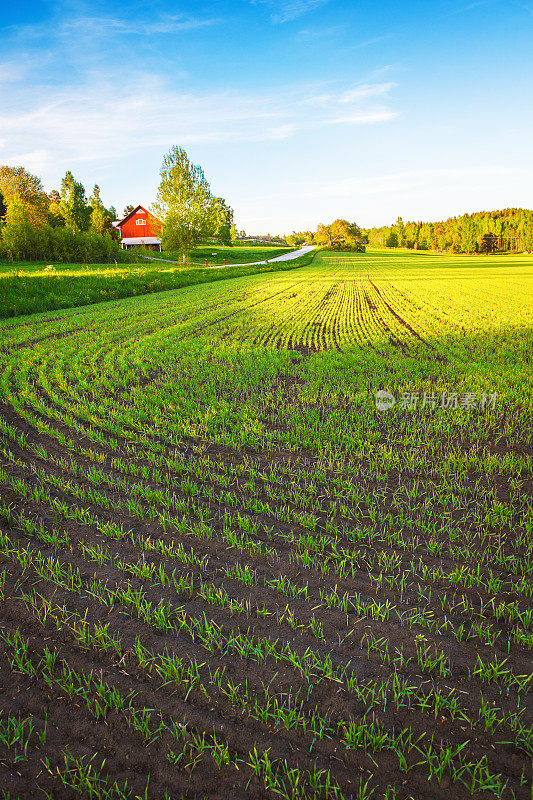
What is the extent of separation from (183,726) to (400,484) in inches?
145

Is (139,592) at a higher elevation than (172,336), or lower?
lower

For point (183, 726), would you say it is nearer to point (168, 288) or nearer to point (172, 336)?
point (172, 336)

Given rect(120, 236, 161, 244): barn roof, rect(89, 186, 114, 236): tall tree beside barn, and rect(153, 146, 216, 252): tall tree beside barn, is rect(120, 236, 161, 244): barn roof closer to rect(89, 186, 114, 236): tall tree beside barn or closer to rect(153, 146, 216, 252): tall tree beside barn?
rect(89, 186, 114, 236): tall tree beside barn

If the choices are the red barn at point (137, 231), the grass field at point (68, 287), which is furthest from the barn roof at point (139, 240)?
the grass field at point (68, 287)

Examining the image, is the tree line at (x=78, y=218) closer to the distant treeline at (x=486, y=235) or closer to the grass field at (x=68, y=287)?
the grass field at (x=68, y=287)

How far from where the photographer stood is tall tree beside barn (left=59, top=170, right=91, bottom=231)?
5619 cm

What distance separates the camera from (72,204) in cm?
5675

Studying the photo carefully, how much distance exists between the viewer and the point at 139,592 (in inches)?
142

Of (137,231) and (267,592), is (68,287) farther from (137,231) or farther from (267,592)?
(137,231)

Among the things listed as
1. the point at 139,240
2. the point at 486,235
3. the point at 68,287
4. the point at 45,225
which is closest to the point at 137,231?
the point at 139,240

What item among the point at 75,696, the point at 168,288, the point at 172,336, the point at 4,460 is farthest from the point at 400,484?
the point at 168,288

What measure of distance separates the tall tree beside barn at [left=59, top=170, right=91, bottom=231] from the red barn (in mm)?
11936

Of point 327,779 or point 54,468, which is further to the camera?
point 54,468

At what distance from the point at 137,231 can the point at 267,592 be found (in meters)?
77.5
